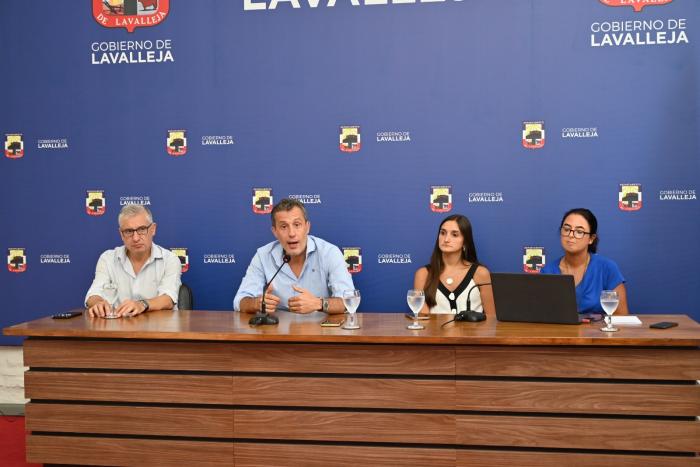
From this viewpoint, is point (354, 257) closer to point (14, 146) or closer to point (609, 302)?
point (609, 302)

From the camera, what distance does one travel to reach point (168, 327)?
296 cm

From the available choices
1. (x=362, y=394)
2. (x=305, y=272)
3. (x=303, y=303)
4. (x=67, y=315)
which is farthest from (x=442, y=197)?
(x=67, y=315)

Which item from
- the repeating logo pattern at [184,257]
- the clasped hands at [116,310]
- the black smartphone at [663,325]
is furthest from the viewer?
the repeating logo pattern at [184,257]

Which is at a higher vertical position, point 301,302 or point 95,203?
point 95,203

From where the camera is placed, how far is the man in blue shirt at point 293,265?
11.6 ft

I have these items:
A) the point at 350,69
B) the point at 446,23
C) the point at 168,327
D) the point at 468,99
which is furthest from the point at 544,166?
the point at 168,327

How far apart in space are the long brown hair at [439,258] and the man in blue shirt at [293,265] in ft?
1.39

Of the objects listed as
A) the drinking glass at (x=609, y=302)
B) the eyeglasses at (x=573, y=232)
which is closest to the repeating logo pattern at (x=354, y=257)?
the eyeglasses at (x=573, y=232)

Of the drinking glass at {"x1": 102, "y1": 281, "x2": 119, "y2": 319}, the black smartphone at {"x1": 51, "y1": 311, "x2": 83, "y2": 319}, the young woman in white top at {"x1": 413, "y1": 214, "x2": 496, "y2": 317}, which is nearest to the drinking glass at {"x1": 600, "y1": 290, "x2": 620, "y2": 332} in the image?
the young woman in white top at {"x1": 413, "y1": 214, "x2": 496, "y2": 317}

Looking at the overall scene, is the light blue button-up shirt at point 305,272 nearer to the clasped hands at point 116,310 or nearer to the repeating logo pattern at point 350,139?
the clasped hands at point 116,310

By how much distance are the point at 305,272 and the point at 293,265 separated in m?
0.08

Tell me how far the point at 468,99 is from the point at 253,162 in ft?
4.53

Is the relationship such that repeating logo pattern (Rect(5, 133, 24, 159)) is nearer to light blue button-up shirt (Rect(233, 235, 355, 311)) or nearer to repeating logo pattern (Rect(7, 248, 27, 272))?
repeating logo pattern (Rect(7, 248, 27, 272))

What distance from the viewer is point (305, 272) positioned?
3775mm
